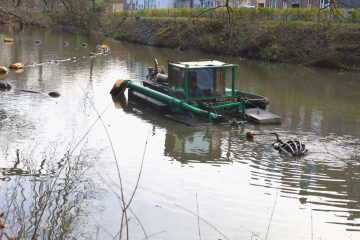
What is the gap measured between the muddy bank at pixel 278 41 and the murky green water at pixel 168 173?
11.4 meters

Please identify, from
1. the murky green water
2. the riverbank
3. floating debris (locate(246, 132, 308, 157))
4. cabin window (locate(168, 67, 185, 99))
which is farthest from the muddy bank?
floating debris (locate(246, 132, 308, 157))

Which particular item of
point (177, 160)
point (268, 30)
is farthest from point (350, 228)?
point (268, 30)

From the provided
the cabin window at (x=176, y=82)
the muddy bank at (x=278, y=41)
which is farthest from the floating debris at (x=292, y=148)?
the muddy bank at (x=278, y=41)

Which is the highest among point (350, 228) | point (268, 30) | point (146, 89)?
point (268, 30)

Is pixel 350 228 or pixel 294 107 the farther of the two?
pixel 294 107

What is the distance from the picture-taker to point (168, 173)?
11430mm

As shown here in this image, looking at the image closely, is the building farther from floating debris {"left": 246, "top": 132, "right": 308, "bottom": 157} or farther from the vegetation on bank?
floating debris {"left": 246, "top": 132, "right": 308, "bottom": 157}

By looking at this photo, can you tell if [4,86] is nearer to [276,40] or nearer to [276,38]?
[276,40]

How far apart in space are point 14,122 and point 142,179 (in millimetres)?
5947

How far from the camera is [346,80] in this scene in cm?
2808

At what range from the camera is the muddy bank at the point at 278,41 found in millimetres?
32406

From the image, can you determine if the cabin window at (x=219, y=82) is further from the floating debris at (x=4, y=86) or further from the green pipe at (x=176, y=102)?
the floating debris at (x=4, y=86)

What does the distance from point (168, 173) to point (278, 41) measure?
2702 cm

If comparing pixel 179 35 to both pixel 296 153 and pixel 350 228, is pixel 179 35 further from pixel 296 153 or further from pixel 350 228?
pixel 350 228
